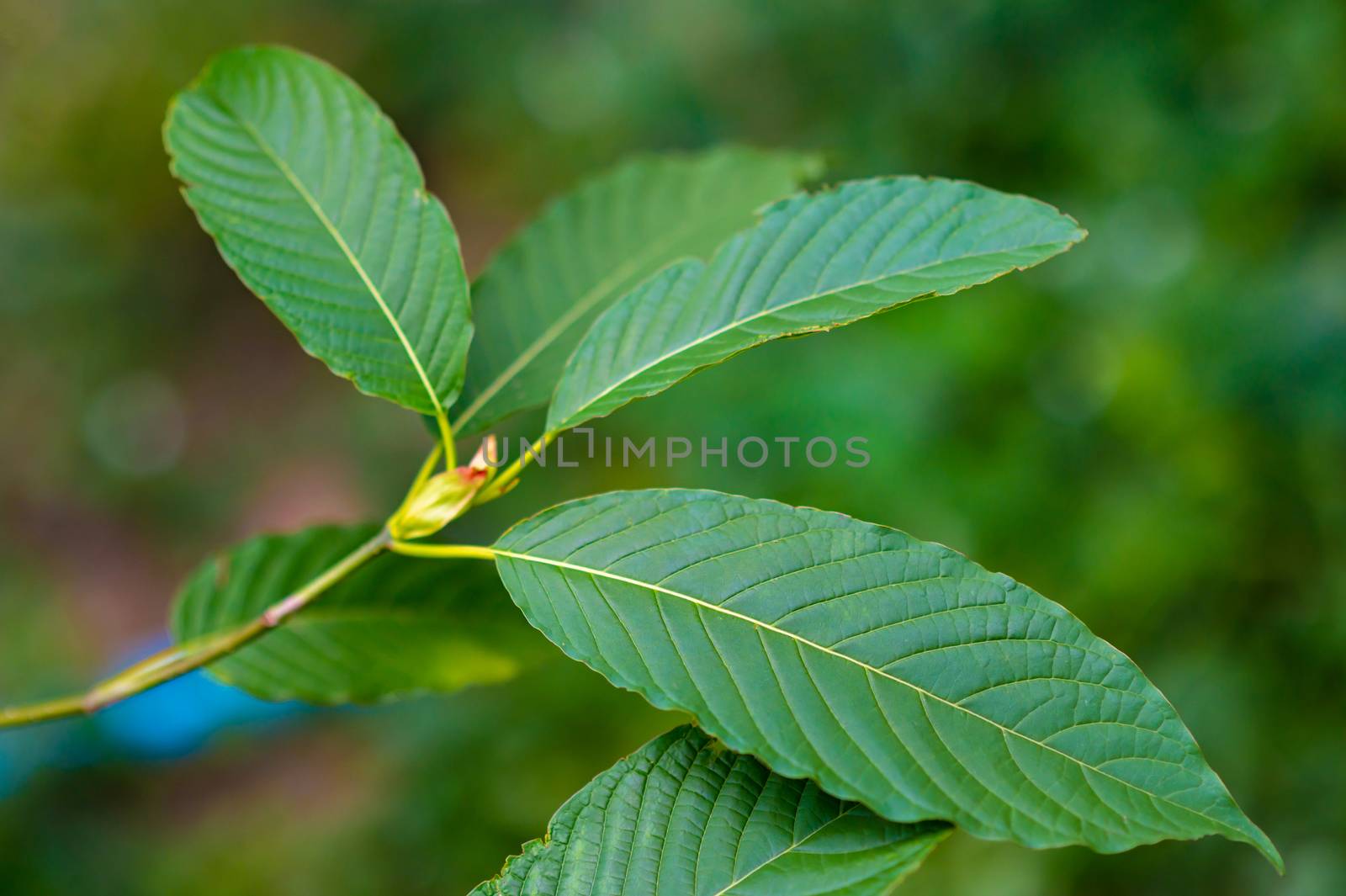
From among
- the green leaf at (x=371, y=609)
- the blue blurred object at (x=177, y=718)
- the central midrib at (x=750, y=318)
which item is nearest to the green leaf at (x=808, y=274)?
the central midrib at (x=750, y=318)

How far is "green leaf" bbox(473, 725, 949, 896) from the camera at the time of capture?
68 centimetres

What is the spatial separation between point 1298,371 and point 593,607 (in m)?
2.01

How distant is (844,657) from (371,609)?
645 mm

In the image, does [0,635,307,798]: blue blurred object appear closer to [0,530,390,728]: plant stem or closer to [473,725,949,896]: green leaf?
[0,530,390,728]: plant stem

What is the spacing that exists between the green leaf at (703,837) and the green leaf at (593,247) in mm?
379

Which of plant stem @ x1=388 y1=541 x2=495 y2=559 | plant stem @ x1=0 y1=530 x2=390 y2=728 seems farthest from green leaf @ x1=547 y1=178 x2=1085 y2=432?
plant stem @ x1=0 y1=530 x2=390 y2=728

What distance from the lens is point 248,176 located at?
93 centimetres

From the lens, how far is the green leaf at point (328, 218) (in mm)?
856

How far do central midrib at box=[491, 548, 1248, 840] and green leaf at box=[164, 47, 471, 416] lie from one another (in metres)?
0.21

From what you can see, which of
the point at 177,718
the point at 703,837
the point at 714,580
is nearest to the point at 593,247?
the point at 714,580

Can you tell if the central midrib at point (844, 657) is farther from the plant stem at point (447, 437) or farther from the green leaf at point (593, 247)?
the green leaf at point (593, 247)

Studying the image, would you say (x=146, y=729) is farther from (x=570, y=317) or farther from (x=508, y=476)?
(x=508, y=476)

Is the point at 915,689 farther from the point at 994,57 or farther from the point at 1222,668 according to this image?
the point at 994,57

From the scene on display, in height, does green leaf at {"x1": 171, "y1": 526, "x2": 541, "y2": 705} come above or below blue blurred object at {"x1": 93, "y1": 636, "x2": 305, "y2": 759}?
above
